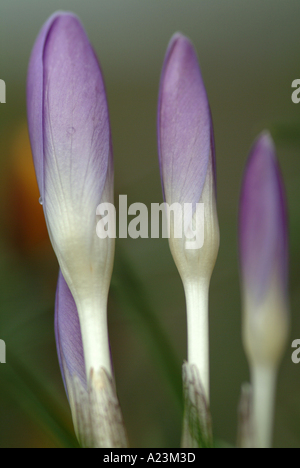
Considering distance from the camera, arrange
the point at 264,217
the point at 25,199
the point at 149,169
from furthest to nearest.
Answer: the point at 149,169, the point at 25,199, the point at 264,217

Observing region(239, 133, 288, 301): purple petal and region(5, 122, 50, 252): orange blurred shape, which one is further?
region(5, 122, 50, 252): orange blurred shape

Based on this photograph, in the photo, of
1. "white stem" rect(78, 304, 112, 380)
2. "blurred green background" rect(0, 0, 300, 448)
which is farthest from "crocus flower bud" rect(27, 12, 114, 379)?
"blurred green background" rect(0, 0, 300, 448)

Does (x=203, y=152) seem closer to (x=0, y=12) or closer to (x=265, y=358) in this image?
(x=265, y=358)

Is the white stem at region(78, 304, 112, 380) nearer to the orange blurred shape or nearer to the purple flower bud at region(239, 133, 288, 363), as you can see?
the purple flower bud at region(239, 133, 288, 363)

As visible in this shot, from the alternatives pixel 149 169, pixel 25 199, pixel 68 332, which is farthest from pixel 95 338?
pixel 149 169

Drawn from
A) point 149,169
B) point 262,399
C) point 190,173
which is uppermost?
point 149,169

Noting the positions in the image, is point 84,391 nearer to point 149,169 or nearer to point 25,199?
point 25,199
